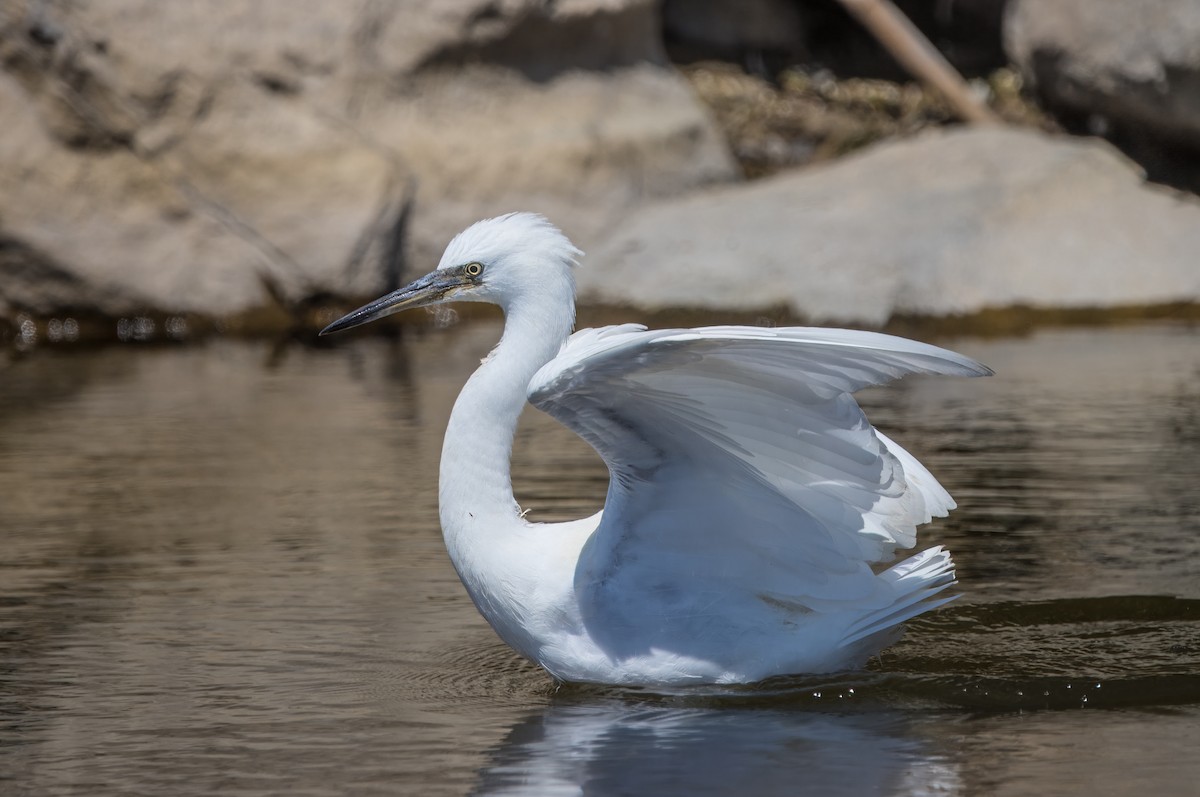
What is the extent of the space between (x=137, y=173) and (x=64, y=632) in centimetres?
919

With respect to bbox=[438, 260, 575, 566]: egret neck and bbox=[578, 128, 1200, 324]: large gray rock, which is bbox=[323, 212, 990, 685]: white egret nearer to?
bbox=[438, 260, 575, 566]: egret neck

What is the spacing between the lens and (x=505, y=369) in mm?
5121

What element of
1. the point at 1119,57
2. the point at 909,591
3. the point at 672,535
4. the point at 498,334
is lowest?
the point at 498,334

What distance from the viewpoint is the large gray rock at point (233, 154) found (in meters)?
14.2

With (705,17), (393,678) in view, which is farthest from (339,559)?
(705,17)

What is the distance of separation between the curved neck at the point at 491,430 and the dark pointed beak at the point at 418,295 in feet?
0.87

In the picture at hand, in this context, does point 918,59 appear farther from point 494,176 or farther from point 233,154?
point 233,154

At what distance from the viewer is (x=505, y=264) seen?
5.20 m

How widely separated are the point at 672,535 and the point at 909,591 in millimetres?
717

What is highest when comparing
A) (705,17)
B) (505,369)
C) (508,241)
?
(705,17)

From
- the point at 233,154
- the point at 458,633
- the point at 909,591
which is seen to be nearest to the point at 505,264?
the point at 458,633

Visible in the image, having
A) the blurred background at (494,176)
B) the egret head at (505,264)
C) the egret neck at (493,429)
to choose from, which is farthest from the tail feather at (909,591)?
→ the blurred background at (494,176)

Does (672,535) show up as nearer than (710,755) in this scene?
No

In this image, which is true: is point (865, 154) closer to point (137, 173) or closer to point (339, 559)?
point (137, 173)
